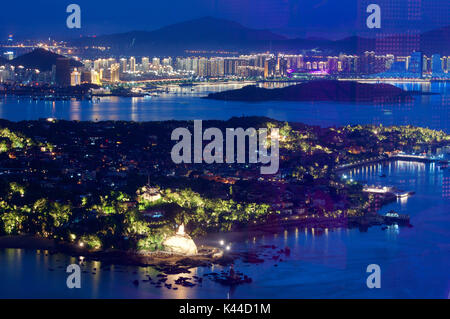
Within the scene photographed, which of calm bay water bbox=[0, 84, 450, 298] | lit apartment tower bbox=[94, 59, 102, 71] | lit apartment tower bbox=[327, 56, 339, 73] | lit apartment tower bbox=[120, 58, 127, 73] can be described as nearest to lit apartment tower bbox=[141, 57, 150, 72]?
lit apartment tower bbox=[120, 58, 127, 73]

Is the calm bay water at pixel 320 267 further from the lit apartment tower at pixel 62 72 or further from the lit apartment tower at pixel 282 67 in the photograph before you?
the lit apartment tower at pixel 282 67

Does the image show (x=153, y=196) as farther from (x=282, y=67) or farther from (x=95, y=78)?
(x=282, y=67)

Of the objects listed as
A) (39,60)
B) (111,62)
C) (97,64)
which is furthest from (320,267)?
(111,62)

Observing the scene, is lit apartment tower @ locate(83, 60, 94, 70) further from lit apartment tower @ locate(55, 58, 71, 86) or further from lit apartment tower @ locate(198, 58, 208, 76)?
lit apartment tower @ locate(198, 58, 208, 76)

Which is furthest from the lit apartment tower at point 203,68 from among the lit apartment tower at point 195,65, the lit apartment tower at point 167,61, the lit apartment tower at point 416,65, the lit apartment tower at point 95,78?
the lit apartment tower at point 416,65

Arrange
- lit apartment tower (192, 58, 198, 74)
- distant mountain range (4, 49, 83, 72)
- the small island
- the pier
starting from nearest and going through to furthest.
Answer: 1. the pier
2. the small island
3. distant mountain range (4, 49, 83, 72)
4. lit apartment tower (192, 58, 198, 74)
